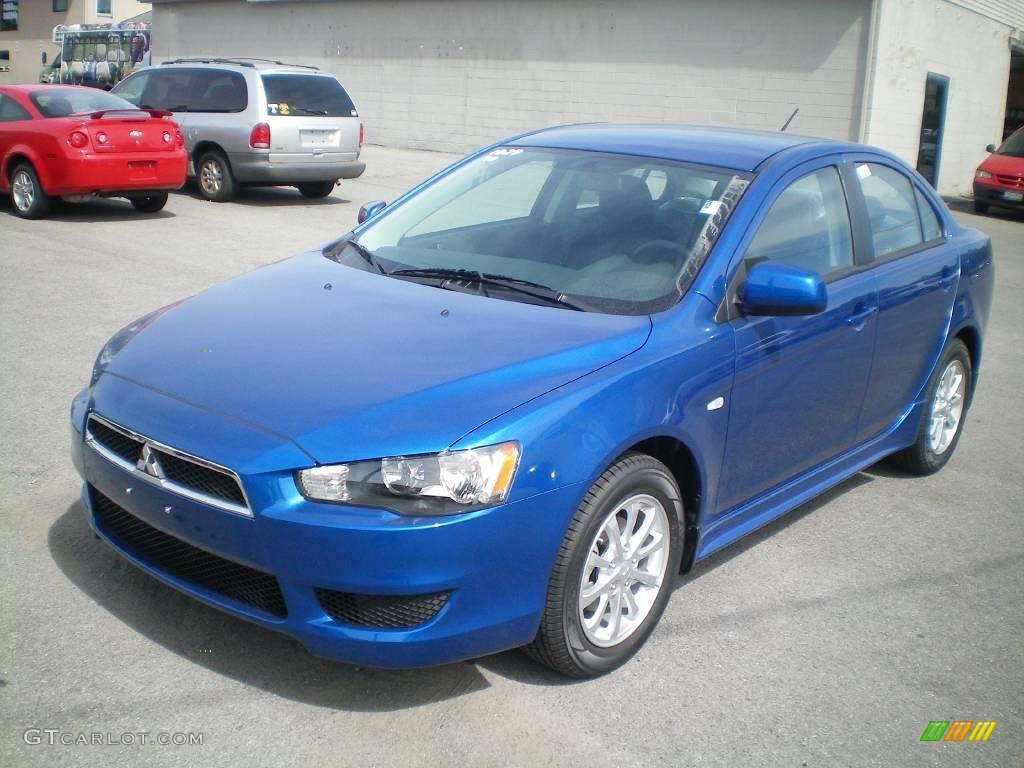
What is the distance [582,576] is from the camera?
3.40 metres

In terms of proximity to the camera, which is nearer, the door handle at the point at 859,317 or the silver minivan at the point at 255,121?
the door handle at the point at 859,317

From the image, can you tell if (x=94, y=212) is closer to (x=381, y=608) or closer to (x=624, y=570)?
(x=624, y=570)

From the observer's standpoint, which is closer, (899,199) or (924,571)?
(924,571)

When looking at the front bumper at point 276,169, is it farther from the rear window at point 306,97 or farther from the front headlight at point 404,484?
the front headlight at point 404,484

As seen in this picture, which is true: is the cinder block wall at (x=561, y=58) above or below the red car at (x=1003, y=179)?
above

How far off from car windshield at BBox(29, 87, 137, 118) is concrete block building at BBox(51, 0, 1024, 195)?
36.7ft

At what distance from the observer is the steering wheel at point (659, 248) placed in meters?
4.12

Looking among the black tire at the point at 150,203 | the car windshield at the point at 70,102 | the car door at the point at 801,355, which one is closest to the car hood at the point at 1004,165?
the black tire at the point at 150,203

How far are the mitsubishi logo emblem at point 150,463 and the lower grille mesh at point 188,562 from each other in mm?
202

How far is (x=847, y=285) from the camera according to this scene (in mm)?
4613

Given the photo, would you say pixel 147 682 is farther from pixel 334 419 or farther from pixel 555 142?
pixel 555 142

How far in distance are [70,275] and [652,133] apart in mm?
6264

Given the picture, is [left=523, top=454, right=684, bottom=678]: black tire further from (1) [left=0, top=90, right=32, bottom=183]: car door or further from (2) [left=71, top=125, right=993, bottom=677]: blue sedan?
(1) [left=0, top=90, right=32, bottom=183]: car door

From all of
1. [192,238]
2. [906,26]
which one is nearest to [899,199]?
[192,238]
